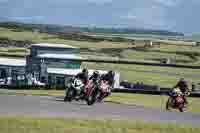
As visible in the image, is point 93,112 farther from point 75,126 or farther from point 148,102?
point 148,102

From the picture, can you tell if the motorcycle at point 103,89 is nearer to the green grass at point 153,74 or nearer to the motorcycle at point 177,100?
the motorcycle at point 177,100

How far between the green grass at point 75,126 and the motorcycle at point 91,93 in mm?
8221

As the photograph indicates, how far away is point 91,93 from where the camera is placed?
24.1m

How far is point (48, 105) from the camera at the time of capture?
856 inches

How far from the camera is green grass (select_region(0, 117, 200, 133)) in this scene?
13508 mm

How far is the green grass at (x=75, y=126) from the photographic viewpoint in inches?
532

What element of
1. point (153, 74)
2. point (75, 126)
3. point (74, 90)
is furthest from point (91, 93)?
point (153, 74)

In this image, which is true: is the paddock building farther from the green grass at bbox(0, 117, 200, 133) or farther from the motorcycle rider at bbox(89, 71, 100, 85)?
the green grass at bbox(0, 117, 200, 133)

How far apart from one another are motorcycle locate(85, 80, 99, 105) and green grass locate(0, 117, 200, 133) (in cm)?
822

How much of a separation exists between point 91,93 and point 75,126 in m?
9.73

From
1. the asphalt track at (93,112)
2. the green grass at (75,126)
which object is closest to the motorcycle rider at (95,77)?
the asphalt track at (93,112)

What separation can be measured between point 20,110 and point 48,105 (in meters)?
2.84

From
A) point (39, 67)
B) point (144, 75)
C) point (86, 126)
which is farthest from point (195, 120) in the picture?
point (144, 75)

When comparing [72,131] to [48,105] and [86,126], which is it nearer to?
[86,126]
